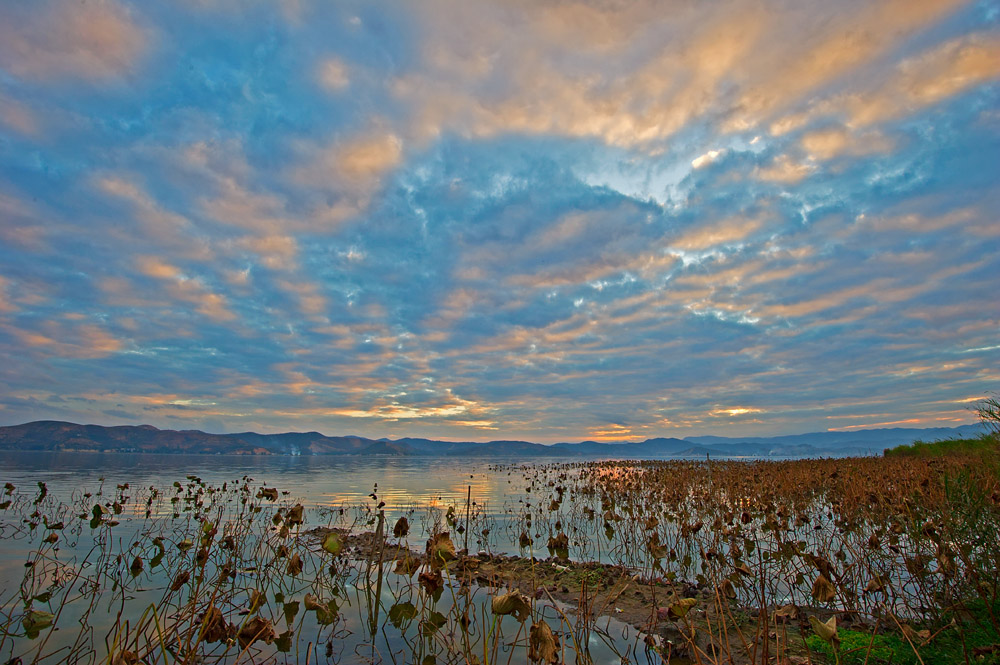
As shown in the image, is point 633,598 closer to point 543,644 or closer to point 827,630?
point 827,630

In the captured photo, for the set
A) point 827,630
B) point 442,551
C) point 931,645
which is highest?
point 442,551

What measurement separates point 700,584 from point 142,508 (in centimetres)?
2202

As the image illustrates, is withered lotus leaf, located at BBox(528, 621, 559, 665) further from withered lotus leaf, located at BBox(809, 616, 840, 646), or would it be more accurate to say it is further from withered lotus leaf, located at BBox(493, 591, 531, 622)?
withered lotus leaf, located at BBox(809, 616, 840, 646)

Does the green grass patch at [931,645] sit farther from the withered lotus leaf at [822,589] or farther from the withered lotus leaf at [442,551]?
the withered lotus leaf at [442,551]

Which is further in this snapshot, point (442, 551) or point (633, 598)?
point (633, 598)

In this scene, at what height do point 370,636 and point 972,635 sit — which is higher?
point 972,635

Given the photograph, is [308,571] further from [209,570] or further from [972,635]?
[972,635]

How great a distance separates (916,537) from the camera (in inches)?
290

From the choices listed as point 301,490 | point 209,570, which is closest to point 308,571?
point 209,570

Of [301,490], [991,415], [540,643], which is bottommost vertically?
[301,490]

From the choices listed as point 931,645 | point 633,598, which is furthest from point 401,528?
point 931,645

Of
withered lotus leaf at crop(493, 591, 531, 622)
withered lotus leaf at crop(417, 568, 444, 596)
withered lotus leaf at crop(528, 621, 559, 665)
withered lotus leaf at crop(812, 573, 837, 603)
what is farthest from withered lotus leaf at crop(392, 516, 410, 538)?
withered lotus leaf at crop(812, 573, 837, 603)

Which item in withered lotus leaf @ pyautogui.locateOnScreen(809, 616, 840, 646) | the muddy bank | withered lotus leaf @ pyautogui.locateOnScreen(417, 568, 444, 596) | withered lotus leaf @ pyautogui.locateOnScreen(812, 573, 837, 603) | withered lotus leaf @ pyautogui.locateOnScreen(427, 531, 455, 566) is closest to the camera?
withered lotus leaf @ pyautogui.locateOnScreen(809, 616, 840, 646)

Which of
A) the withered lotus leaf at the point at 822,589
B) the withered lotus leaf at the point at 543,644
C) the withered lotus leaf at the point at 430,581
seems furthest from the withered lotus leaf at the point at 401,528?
the withered lotus leaf at the point at 822,589
